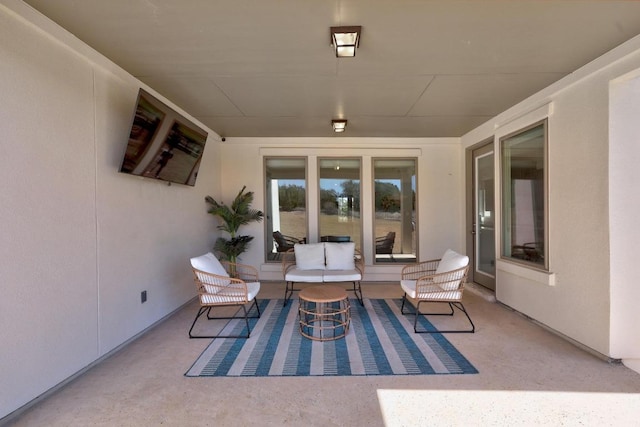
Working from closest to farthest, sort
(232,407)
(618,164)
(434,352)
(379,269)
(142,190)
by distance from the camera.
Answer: (232,407), (618,164), (434,352), (142,190), (379,269)

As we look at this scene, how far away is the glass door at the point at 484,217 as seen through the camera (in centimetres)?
464

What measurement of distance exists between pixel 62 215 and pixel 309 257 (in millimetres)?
3091

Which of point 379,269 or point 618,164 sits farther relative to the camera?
point 379,269

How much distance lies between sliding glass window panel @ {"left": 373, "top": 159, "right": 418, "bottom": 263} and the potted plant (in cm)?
240

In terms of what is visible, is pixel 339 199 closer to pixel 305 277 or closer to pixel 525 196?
pixel 305 277

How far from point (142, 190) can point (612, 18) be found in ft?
14.9

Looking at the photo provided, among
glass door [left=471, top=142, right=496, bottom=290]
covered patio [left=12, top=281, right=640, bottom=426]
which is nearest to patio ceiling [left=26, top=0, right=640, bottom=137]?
glass door [left=471, top=142, right=496, bottom=290]

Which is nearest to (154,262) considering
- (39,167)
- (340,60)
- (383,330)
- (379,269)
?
(39,167)

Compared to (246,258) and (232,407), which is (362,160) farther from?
(232,407)

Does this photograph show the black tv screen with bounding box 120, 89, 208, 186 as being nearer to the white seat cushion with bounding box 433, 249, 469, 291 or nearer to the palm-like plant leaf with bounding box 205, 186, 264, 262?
the palm-like plant leaf with bounding box 205, 186, 264, 262

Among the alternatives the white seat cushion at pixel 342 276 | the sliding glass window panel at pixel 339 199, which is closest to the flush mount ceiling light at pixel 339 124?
the sliding glass window panel at pixel 339 199

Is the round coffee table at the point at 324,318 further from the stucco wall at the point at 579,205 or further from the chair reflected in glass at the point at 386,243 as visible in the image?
the stucco wall at the point at 579,205

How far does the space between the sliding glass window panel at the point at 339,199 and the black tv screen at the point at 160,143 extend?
2519 mm

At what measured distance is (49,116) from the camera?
218 centimetres
